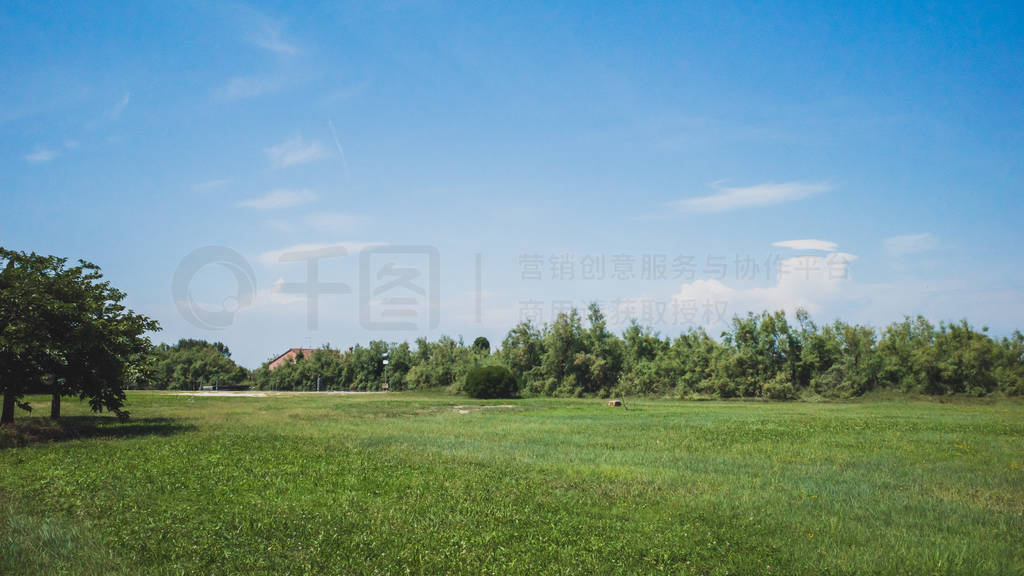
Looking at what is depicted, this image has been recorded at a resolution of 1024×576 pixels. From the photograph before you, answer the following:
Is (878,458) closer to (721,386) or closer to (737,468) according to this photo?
(737,468)

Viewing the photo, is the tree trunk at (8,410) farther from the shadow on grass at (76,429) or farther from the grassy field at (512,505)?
the grassy field at (512,505)

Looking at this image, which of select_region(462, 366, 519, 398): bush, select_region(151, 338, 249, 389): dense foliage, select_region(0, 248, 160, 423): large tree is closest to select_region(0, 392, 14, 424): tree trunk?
select_region(0, 248, 160, 423): large tree

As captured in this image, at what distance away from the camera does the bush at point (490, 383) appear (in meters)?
52.5

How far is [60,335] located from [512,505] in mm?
17579

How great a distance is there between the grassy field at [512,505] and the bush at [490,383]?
1343 inches

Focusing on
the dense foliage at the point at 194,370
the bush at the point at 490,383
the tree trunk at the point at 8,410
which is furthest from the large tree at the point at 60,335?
the dense foliage at the point at 194,370

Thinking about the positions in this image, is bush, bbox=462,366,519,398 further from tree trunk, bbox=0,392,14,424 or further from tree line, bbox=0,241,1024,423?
tree trunk, bbox=0,392,14,424

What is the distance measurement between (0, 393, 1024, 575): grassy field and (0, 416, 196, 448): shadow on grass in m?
0.25

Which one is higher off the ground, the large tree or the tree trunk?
the large tree

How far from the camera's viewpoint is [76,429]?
21.1 metres

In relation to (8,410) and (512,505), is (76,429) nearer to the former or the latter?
(8,410)

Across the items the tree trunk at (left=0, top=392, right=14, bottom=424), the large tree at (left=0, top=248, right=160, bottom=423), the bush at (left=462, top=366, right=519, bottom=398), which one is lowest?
the bush at (left=462, top=366, right=519, bottom=398)

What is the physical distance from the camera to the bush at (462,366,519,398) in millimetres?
52469

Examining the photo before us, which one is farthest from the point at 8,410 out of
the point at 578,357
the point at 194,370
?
the point at 194,370
